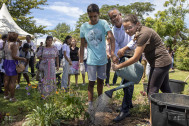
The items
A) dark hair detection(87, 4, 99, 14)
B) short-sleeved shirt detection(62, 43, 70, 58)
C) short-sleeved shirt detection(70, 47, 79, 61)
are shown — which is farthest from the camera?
short-sleeved shirt detection(70, 47, 79, 61)

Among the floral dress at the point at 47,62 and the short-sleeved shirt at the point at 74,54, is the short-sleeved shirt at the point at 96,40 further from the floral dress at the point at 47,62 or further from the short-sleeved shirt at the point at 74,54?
the short-sleeved shirt at the point at 74,54

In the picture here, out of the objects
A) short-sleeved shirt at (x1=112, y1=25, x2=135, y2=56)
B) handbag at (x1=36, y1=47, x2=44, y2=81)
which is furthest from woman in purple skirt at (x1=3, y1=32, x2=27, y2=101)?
short-sleeved shirt at (x1=112, y1=25, x2=135, y2=56)

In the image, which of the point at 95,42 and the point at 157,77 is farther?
the point at 95,42

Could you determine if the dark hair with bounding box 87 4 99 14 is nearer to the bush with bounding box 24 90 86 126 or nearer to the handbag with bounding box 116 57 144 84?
the handbag with bounding box 116 57 144 84

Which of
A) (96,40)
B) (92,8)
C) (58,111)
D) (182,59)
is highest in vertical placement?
(92,8)

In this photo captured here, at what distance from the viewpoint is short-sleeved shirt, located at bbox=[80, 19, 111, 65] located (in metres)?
3.52

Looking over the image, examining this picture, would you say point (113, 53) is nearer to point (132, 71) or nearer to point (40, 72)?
point (132, 71)

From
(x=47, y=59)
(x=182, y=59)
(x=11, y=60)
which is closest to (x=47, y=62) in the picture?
(x=47, y=59)

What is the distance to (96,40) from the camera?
11.6 feet

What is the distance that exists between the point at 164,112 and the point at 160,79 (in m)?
0.92

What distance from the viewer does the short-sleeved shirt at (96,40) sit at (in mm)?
3516

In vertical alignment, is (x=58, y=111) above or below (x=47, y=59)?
below

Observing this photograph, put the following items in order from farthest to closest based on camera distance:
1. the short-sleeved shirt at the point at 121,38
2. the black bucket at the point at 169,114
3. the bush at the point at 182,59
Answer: the bush at the point at 182,59 < the short-sleeved shirt at the point at 121,38 < the black bucket at the point at 169,114

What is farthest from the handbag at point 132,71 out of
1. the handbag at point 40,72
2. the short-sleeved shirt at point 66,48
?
the short-sleeved shirt at point 66,48
